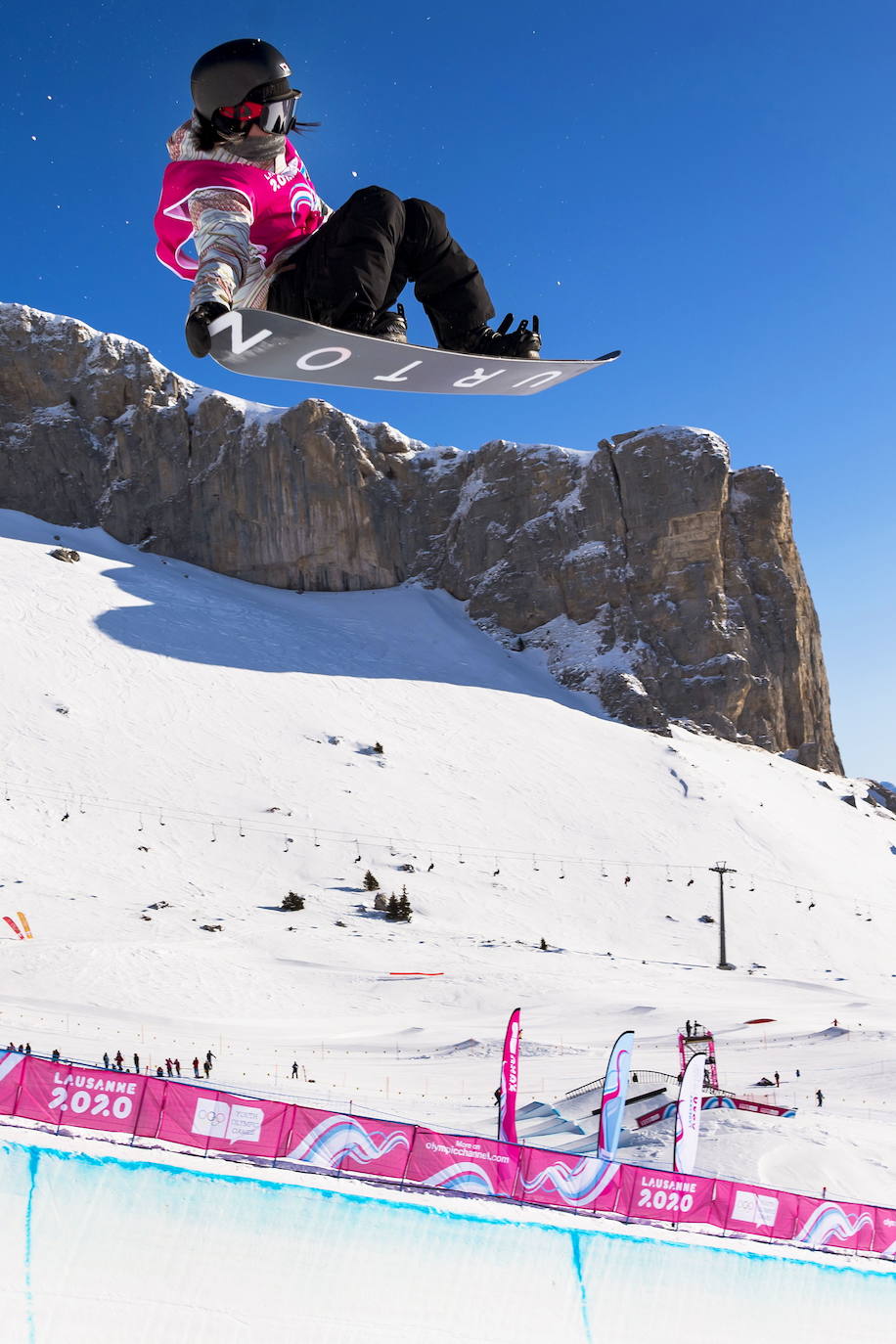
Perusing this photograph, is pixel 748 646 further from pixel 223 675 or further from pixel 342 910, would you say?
pixel 342 910

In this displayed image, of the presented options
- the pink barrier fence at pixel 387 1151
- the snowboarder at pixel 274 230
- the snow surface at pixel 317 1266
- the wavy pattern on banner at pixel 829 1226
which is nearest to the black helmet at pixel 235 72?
the snowboarder at pixel 274 230

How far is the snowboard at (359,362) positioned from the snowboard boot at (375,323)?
0.34 ft

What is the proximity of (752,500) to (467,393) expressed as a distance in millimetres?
80164

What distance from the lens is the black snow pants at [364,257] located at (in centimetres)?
600

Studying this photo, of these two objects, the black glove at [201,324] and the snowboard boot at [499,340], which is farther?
the snowboard boot at [499,340]

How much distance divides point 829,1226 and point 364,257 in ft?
30.4

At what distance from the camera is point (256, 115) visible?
17.5 feet

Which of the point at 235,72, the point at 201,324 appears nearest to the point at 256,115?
the point at 235,72

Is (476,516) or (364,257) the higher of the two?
(476,516)

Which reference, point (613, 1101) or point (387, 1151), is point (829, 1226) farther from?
point (387, 1151)

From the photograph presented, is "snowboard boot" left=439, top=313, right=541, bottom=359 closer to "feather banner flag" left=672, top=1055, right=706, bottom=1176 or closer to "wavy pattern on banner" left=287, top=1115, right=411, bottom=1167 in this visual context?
"wavy pattern on banner" left=287, top=1115, right=411, bottom=1167

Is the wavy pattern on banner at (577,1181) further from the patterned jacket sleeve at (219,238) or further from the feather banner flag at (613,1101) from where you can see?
the patterned jacket sleeve at (219,238)

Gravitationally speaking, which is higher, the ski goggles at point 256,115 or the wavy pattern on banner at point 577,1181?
the ski goggles at point 256,115

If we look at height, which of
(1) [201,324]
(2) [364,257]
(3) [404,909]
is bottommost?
(3) [404,909]
